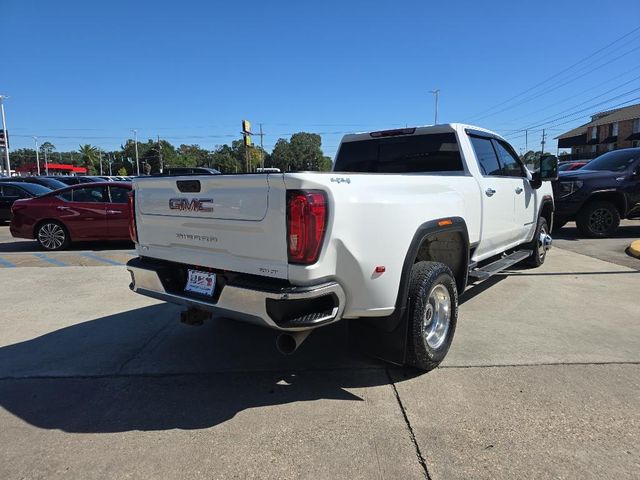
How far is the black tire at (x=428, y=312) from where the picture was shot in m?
3.34

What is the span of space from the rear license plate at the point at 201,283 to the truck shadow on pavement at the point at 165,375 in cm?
78

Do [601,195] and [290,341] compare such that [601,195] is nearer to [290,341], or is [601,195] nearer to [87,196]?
[290,341]

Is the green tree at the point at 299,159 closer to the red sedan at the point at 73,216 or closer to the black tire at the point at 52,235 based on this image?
the red sedan at the point at 73,216

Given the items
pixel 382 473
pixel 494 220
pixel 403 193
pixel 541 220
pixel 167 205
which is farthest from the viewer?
pixel 541 220

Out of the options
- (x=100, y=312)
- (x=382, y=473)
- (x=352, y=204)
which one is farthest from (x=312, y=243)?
(x=100, y=312)

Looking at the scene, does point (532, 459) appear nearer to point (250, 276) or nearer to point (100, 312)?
point (250, 276)

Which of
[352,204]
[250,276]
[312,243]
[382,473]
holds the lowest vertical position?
[382,473]

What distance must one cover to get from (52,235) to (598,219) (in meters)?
12.5

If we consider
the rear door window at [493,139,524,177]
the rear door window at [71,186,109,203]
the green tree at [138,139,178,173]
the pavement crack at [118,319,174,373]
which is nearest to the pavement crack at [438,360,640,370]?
the rear door window at [493,139,524,177]

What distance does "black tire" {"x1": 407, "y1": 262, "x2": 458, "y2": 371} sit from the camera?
11.0 ft

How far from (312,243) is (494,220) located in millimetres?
2969

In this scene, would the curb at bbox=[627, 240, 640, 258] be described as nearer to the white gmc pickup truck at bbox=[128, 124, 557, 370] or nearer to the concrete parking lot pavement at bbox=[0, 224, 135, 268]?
the white gmc pickup truck at bbox=[128, 124, 557, 370]

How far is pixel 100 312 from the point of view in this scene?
546 centimetres

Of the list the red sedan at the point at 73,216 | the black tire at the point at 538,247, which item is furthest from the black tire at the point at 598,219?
the red sedan at the point at 73,216
